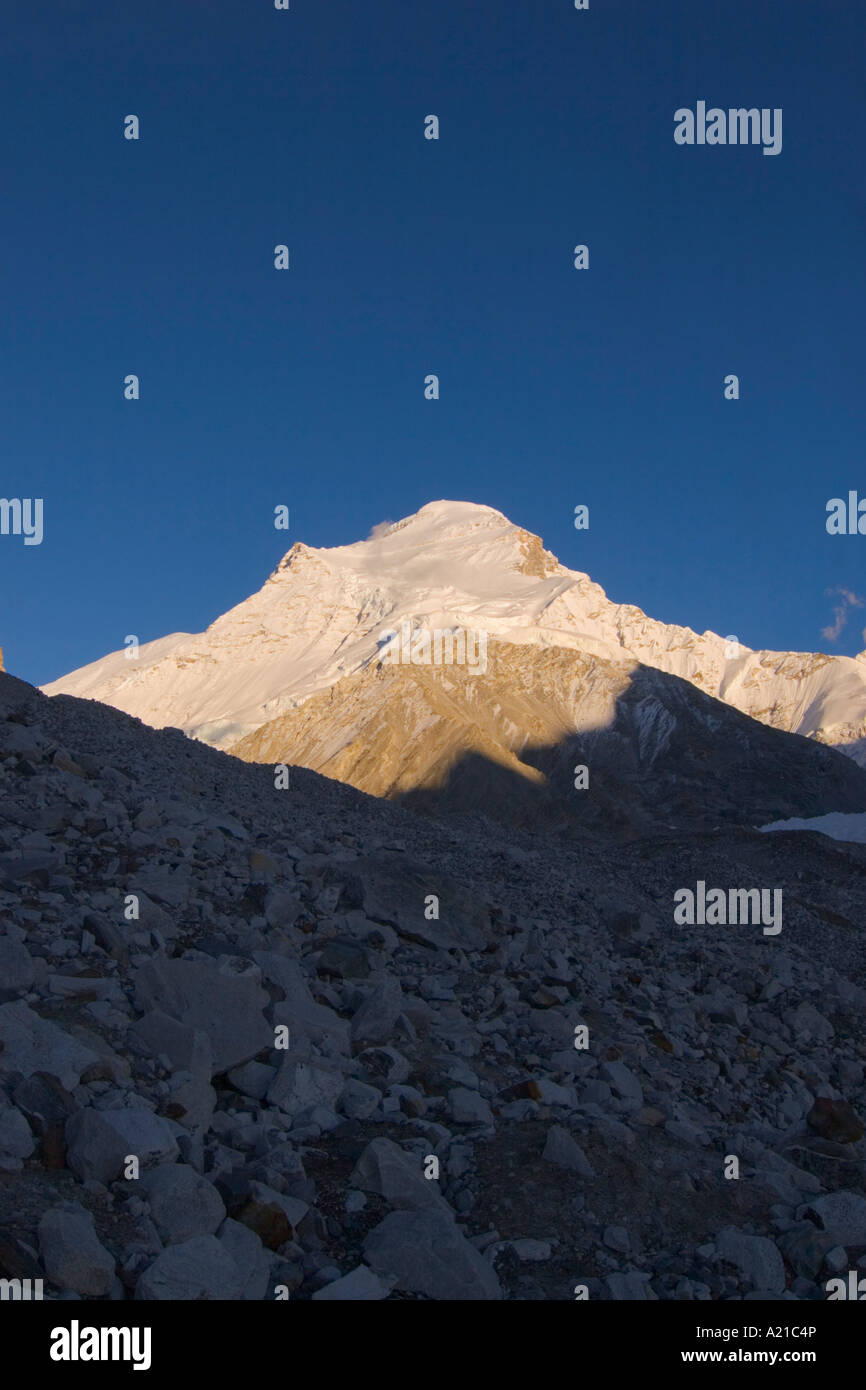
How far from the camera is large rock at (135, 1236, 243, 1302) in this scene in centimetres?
562

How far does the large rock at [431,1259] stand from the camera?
630cm

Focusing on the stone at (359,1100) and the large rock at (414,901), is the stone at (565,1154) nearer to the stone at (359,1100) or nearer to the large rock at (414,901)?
the stone at (359,1100)

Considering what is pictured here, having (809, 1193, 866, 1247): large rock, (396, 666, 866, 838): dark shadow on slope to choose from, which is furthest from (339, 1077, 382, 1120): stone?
(396, 666, 866, 838): dark shadow on slope

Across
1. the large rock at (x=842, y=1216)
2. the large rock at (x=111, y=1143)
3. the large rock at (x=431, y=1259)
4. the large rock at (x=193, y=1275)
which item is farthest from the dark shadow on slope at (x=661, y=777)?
the large rock at (x=193, y=1275)

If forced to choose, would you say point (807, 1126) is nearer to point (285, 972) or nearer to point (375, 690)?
point (285, 972)

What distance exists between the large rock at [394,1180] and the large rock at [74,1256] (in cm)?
201

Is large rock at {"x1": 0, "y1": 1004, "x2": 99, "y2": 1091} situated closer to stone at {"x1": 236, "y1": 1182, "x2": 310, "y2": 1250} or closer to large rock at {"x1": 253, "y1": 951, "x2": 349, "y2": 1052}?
stone at {"x1": 236, "y1": 1182, "x2": 310, "y2": 1250}

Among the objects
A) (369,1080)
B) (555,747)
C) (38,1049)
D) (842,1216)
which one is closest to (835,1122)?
(842,1216)

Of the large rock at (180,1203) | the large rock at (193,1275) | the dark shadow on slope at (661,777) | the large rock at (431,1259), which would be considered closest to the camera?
the large rock at (193,1275)

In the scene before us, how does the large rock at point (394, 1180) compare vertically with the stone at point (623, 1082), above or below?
below

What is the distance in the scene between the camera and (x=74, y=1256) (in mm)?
5492

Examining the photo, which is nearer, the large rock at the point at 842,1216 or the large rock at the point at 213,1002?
the large rock at the point at 842,1216

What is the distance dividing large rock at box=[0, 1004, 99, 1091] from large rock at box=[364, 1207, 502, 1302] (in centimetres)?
233

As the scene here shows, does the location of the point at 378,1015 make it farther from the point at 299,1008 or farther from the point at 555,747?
the point at 555,747
